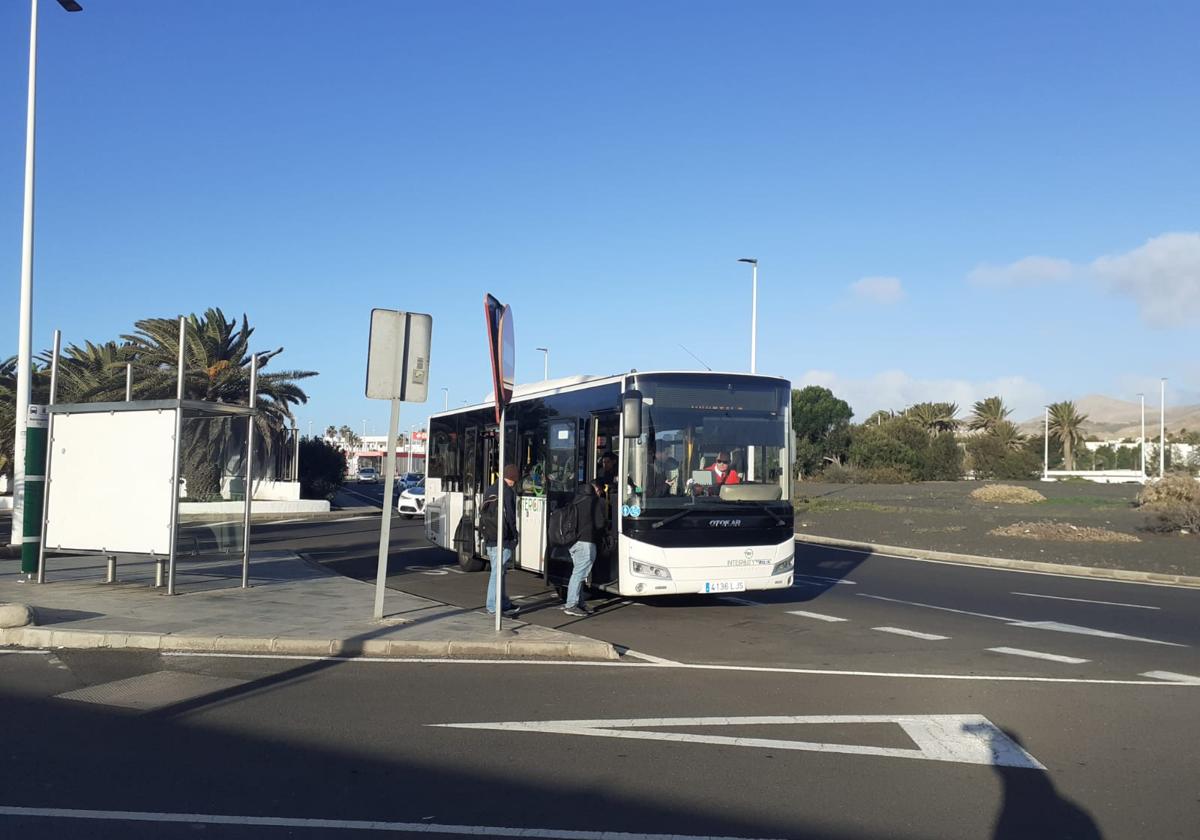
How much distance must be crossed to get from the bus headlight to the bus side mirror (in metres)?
1.58

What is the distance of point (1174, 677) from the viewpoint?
9.34 metres

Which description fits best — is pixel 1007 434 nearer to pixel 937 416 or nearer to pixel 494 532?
pixel 937 416

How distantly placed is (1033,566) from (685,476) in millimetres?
10899

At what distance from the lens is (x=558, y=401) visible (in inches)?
585

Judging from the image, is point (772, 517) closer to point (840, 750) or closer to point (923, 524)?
point (840, 750)

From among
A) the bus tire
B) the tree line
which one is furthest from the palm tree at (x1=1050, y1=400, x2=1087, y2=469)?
the bus tire

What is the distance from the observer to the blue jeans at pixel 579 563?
12.6 m

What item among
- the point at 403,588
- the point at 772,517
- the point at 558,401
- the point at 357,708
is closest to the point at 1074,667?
the point at 772,517

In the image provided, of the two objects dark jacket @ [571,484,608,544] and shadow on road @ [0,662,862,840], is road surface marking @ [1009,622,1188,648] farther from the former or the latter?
shadow on road @ [0,662,862,840]

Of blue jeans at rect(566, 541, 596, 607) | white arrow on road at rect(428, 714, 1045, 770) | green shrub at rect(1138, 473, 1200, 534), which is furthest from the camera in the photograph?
green shrub at rect(1138, 473, 1200, 534)

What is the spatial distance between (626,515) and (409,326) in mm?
3486

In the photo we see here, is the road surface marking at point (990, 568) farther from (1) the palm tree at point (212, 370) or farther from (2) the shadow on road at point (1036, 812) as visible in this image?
(1) the palm tree at point (212, 370)

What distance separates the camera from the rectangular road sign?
11258mm

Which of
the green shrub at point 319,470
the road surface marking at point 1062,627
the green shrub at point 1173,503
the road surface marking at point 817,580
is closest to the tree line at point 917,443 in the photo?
the green shrub at point 319,470
